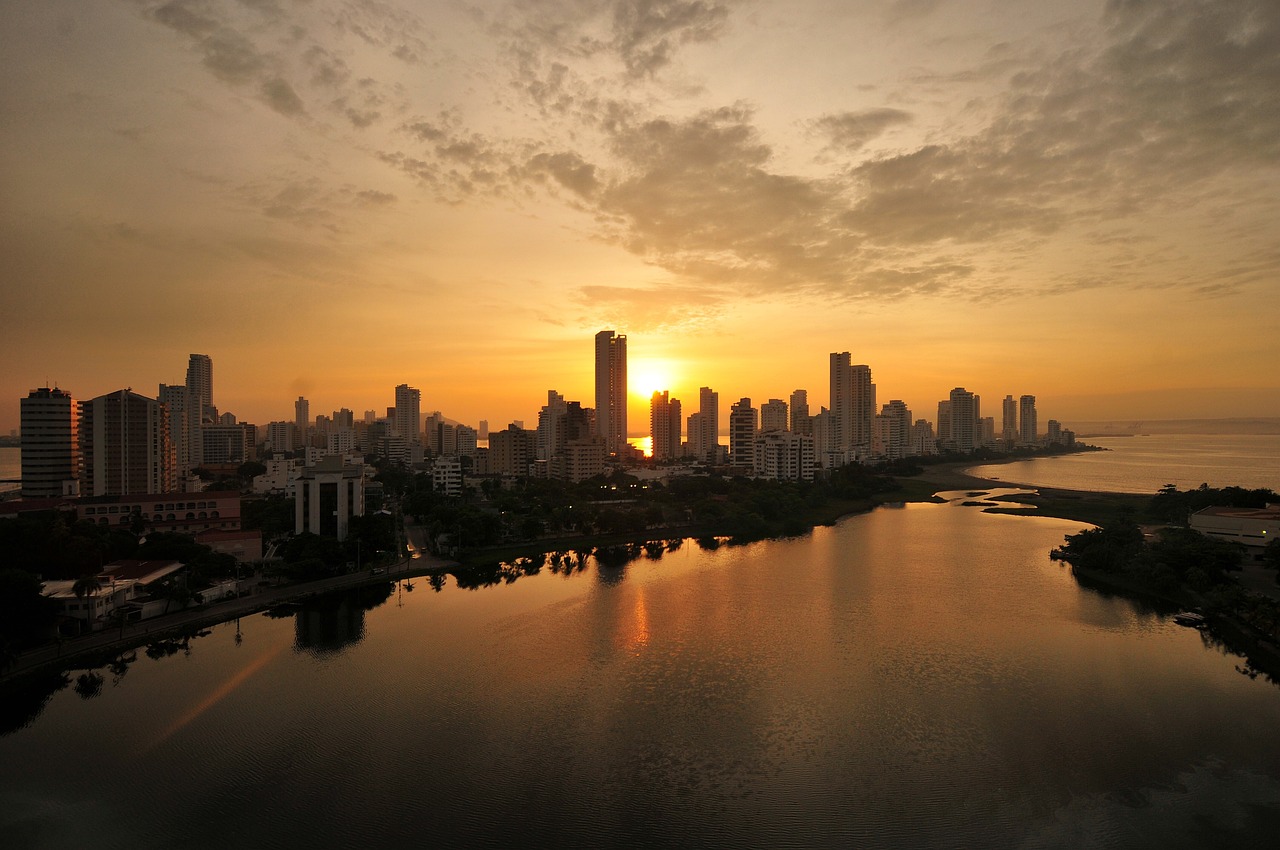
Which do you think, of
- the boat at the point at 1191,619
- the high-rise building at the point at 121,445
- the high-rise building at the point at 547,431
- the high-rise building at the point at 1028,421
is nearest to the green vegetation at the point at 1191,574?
the boat at the point at 1191,619

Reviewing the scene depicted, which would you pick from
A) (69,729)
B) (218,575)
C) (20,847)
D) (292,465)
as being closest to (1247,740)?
(20,847)

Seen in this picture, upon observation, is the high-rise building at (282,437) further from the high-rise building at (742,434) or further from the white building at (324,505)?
the white building at (324,505)

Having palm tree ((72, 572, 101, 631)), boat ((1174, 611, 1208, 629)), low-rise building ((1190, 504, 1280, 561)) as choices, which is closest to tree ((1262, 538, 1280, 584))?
low-rise building ((1190, 504, 1280, 561))

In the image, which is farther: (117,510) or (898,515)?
(898,515)

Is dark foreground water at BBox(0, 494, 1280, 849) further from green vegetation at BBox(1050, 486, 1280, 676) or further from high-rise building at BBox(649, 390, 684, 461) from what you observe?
high-rise building at BBox(649, 390, 684, 461)

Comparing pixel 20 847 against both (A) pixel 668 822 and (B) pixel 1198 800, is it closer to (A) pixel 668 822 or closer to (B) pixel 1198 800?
(A) pixel 668 822
